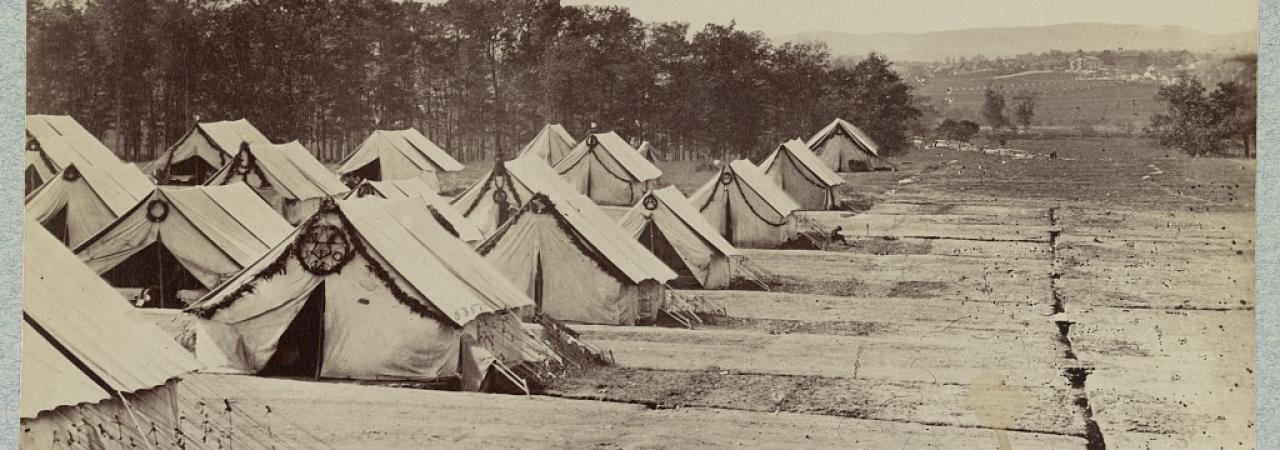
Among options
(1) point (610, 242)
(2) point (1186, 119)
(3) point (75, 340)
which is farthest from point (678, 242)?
(3) point (75, 340)

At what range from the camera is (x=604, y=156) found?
31.4 metres

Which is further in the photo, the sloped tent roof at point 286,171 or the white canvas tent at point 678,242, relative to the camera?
the sloped tent roof at point 286,171

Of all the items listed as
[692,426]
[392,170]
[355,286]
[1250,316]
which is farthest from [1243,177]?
[392,170]

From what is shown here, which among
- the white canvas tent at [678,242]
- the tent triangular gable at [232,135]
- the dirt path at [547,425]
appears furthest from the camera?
the tent triangular gable at [232,135]

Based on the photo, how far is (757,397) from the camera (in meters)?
11.9

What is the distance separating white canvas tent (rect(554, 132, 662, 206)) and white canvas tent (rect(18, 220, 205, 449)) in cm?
2163

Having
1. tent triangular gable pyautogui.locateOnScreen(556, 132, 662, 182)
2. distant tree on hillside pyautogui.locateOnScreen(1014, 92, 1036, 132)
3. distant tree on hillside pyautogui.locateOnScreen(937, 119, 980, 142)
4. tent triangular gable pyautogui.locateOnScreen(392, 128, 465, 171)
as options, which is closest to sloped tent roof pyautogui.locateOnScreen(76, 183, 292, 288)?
distant tree on hillside pyautogui.locateOnScreen(1014, 92, 1036, 132)

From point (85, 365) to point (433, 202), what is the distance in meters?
11.0

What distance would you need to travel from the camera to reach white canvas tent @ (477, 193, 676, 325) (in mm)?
15305

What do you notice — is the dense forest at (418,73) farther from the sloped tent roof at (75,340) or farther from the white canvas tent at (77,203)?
the sloped tent roof at (75,340)

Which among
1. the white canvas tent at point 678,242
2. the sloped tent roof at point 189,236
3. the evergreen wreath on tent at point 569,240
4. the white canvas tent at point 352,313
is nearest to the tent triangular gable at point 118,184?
the sloped tent roof at point 189,236

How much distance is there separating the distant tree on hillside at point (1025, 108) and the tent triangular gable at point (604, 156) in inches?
342

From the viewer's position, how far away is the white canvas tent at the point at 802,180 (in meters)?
29.9

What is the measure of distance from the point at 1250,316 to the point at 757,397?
4.16 meters
